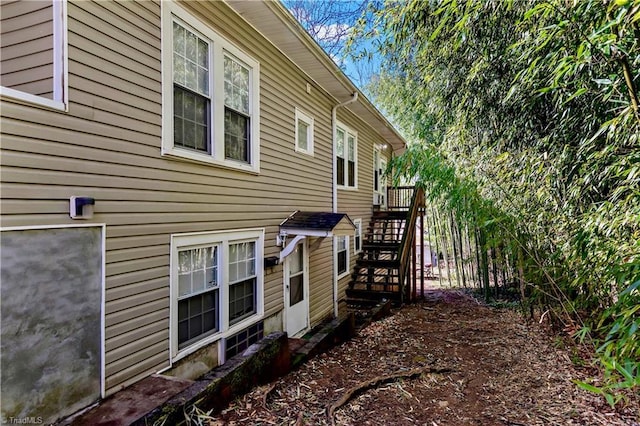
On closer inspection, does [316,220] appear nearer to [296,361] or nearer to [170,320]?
[296,361]

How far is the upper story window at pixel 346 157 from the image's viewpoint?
820cm

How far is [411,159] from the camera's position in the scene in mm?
8297

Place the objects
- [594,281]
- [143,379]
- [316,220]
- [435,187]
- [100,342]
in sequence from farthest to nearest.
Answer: [435,187] < [316,220] < [594,281] < [143,379] < [100,342]

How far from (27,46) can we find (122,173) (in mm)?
1074

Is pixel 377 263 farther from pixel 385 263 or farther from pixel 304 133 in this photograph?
pixel 304 133

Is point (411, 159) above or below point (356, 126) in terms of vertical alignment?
below

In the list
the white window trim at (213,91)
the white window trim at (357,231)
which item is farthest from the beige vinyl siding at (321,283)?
the white window trim at (213,91)

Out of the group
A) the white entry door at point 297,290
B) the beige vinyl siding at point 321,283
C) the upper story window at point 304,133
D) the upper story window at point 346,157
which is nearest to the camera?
the white entry door at point 297,290

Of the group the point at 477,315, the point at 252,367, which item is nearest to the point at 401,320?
the point at 477,315

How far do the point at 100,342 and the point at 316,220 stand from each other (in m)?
3.32

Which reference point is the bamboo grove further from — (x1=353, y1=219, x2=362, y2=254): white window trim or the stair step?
(x1=353, y1=219, x2=362, y2=254): white window trim

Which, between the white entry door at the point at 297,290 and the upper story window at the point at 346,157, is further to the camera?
the upper story window at the point at 346,157

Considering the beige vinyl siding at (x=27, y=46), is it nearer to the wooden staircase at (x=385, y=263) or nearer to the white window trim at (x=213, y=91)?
the white window trim at (x=213, y=91)

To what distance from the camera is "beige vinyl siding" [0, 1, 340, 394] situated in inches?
91.1
